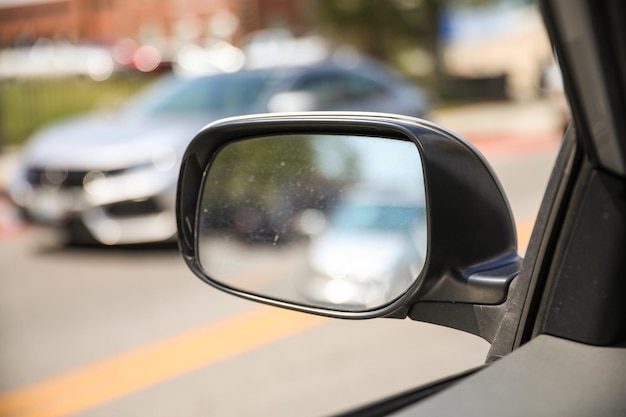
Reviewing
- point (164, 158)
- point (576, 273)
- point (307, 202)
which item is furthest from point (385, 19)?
point (576, 273)

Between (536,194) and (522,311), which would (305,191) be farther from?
(536,194)

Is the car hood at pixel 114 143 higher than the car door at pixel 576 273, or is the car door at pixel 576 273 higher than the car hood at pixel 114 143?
the car door at pixel 576 273

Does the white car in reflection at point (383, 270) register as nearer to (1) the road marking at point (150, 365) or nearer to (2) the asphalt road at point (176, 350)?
(2) the asphalt road at point (176, 350)

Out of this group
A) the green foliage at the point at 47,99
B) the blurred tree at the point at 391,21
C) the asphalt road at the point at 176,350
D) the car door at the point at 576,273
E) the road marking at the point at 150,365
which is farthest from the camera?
the blurred tree at the point at 391,21

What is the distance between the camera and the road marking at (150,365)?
4445mm

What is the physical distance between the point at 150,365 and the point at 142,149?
3295 mm

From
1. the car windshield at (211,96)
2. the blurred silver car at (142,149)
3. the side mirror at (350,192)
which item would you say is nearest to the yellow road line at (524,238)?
the side mirror at (350,192)

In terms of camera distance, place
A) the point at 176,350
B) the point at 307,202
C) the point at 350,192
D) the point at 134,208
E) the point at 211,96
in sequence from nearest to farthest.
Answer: the point at 307,202 → the point at 350,192 → the point at 176,350 → the point at 134,208 → the point at 211,96

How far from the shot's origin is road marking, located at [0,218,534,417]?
4.45 m

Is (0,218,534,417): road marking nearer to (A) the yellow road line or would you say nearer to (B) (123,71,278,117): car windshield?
(A) the yellow road line

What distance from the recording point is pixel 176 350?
524 centimetres

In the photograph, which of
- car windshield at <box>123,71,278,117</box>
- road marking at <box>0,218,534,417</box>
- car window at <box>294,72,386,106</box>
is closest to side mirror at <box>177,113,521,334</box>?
road marking at <box>0,218,534,417</box>

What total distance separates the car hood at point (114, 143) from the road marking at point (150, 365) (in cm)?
242

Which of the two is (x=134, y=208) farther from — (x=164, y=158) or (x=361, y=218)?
(x=361, y=218)
